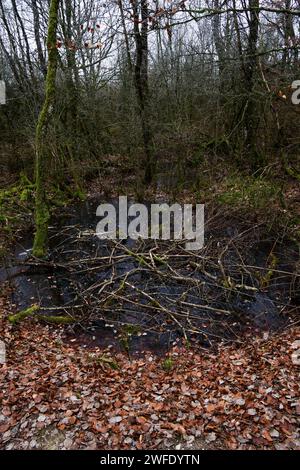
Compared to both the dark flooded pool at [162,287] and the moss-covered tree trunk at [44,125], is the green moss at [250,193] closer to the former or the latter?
the dark flooded pool at [162,287]

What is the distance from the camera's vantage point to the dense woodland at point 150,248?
15.8ft

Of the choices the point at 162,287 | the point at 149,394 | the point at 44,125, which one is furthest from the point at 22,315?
the point at 44,125

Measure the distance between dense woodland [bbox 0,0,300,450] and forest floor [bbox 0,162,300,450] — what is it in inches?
0.9

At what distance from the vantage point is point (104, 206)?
1440cm

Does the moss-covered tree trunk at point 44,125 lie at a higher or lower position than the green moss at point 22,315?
higher

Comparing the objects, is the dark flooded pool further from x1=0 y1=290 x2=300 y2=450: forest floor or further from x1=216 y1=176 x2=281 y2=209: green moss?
x1=216 y1=176 x2=281 y2=209: green moss

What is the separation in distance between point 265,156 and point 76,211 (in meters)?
7.54

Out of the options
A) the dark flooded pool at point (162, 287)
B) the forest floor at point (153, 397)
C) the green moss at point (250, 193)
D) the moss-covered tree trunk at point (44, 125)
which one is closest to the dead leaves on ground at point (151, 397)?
the forest floor at point (153, 397)

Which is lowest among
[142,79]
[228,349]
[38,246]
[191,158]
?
[228,349]

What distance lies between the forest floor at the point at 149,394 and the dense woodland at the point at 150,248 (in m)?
0.02

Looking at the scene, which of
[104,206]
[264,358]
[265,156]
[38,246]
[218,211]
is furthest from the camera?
[104,206]

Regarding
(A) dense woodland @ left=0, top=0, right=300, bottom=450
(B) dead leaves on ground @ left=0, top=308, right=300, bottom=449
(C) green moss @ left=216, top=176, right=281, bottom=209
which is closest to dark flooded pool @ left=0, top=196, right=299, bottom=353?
(A) dense woodland @ left=0, top=0, right=300, bottom=450

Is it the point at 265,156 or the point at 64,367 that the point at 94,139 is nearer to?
the point at 265,156
